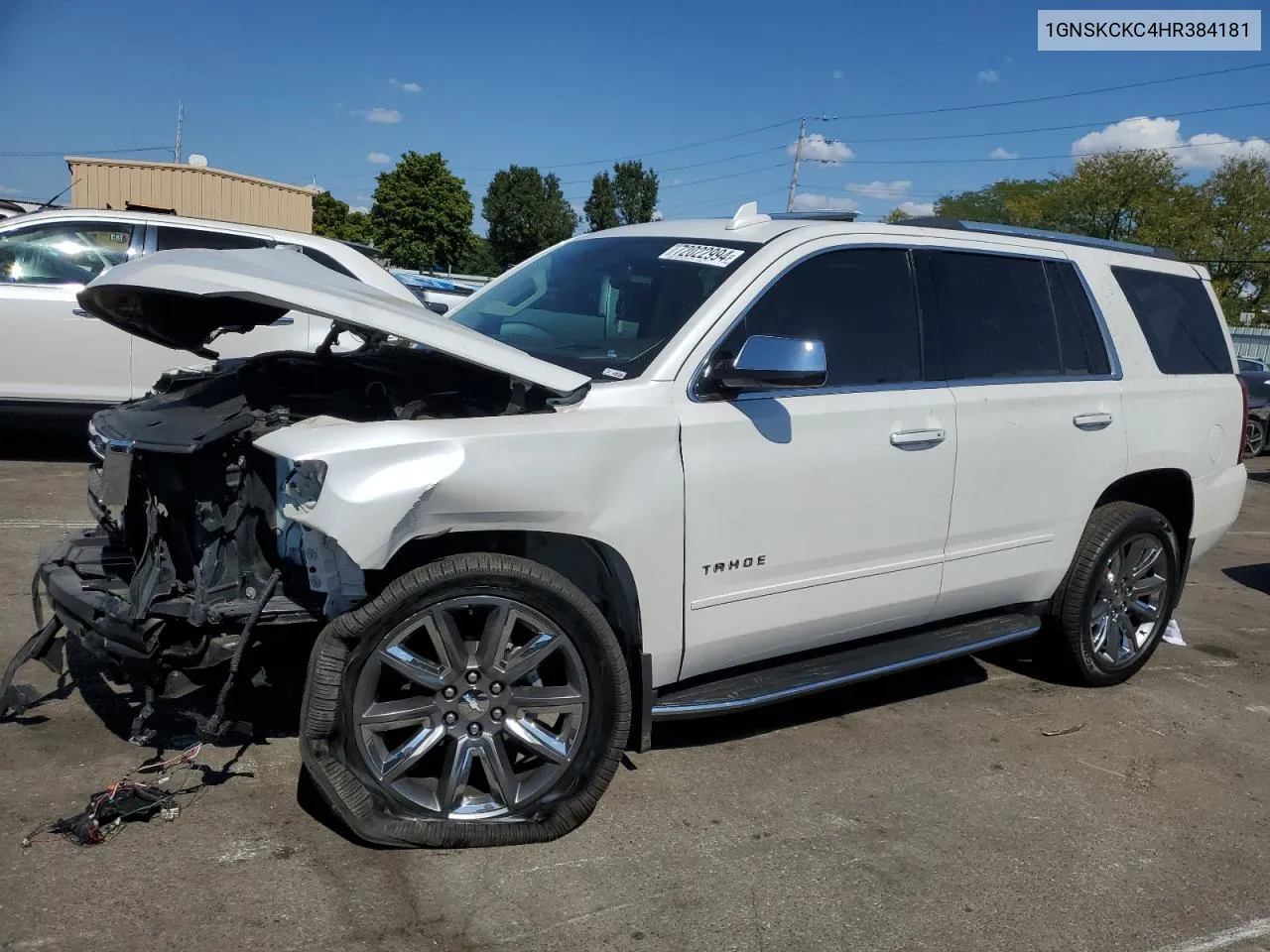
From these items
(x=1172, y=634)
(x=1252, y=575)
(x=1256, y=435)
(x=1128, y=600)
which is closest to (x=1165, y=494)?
(x=1128, y=600)

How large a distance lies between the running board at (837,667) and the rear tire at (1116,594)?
26 centimetres

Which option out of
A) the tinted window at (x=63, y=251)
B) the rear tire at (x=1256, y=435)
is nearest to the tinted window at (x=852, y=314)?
the tinted window at (x=63, y=251)

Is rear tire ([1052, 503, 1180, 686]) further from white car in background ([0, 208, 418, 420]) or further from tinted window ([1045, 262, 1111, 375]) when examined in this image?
white car in background ([0, 208, 418, 420])

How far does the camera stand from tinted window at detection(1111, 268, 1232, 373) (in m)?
4.89

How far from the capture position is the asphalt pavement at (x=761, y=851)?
278 cm

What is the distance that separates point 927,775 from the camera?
390 centimetres

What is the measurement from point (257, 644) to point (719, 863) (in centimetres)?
152

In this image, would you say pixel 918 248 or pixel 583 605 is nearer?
pixel 583 605

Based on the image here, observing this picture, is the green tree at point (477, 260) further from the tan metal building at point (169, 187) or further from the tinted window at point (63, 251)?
the tinted window at point (63, 251)

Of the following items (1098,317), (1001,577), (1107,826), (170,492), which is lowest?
(1107,826)

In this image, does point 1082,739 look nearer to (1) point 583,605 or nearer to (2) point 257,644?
(1) point 583,605

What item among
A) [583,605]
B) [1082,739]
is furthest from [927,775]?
[583,605]

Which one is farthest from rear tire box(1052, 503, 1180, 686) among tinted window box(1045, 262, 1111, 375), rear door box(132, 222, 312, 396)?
rear door box(132, 222, 312, 396)

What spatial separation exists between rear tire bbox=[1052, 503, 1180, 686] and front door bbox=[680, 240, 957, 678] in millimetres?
932
